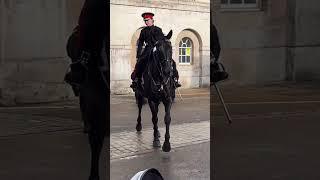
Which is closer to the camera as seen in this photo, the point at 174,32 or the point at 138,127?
the point at 174,32

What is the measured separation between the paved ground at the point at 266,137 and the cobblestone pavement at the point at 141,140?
0.17m

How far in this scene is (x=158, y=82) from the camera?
2.80 m

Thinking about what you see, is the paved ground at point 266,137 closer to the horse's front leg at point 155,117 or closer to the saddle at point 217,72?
the saddle at point 217,72

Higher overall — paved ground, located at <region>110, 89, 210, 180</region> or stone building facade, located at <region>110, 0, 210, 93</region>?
stone building facade, located at <region>110, 0, 210, 93</region>

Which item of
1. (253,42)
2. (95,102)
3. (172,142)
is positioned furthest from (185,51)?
(172,142)

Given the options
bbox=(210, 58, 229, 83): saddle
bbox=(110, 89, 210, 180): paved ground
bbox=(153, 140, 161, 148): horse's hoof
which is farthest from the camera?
bbox=(153, 140, 161, 148): horse's hoof

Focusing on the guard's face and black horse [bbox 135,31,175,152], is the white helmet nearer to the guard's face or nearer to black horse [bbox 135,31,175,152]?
the guard's face

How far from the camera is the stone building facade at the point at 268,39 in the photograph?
2111 millimetres

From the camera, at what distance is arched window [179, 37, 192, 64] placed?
2408 mm

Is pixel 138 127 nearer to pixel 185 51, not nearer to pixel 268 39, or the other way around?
pixel 185 51

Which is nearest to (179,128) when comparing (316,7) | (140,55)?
(140,55)

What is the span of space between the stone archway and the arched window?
0.05 feet

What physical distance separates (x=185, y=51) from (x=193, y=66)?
19 centimetres

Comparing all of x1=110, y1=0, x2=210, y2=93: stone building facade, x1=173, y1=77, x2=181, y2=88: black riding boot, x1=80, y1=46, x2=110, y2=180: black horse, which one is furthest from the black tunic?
x1=80, y1=46, x2=110, y2=180: black horse
